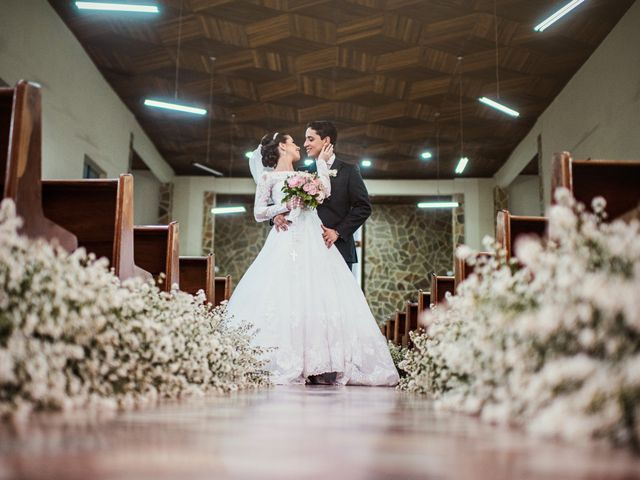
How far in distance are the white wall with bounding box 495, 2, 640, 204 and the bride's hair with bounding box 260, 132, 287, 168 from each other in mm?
4504

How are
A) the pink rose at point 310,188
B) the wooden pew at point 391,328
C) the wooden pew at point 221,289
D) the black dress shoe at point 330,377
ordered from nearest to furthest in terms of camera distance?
the black dress shoe at point 330,377 < the pink rose at point 310,188 < the wooden pew at point 221,289 < the wooden pew at point 391,328

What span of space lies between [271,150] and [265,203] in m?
0.53

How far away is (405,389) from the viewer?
3.79 metres

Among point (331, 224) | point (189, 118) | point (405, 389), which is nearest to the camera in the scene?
point (405, 389)

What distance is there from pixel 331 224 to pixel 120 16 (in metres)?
4.58

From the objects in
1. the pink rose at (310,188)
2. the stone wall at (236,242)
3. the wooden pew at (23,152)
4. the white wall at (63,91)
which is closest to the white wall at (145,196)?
the stone wall at (236,242)

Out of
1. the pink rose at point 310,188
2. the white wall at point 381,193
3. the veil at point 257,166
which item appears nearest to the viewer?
Answer: the pink rose at point 310,188

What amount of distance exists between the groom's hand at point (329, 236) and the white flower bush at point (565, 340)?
303cm

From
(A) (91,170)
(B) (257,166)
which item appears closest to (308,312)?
(B) (257,166)

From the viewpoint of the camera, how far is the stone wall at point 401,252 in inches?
574

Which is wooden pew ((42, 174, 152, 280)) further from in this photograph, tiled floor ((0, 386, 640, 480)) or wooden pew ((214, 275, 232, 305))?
wooden pew ((214, 275, 232, 305))

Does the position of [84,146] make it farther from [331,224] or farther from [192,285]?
[331,224]

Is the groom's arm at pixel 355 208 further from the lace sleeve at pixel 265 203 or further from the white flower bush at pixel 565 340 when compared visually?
the white flower bush at pixel 565 340

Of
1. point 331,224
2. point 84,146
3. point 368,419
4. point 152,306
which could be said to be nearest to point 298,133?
point 84,146
